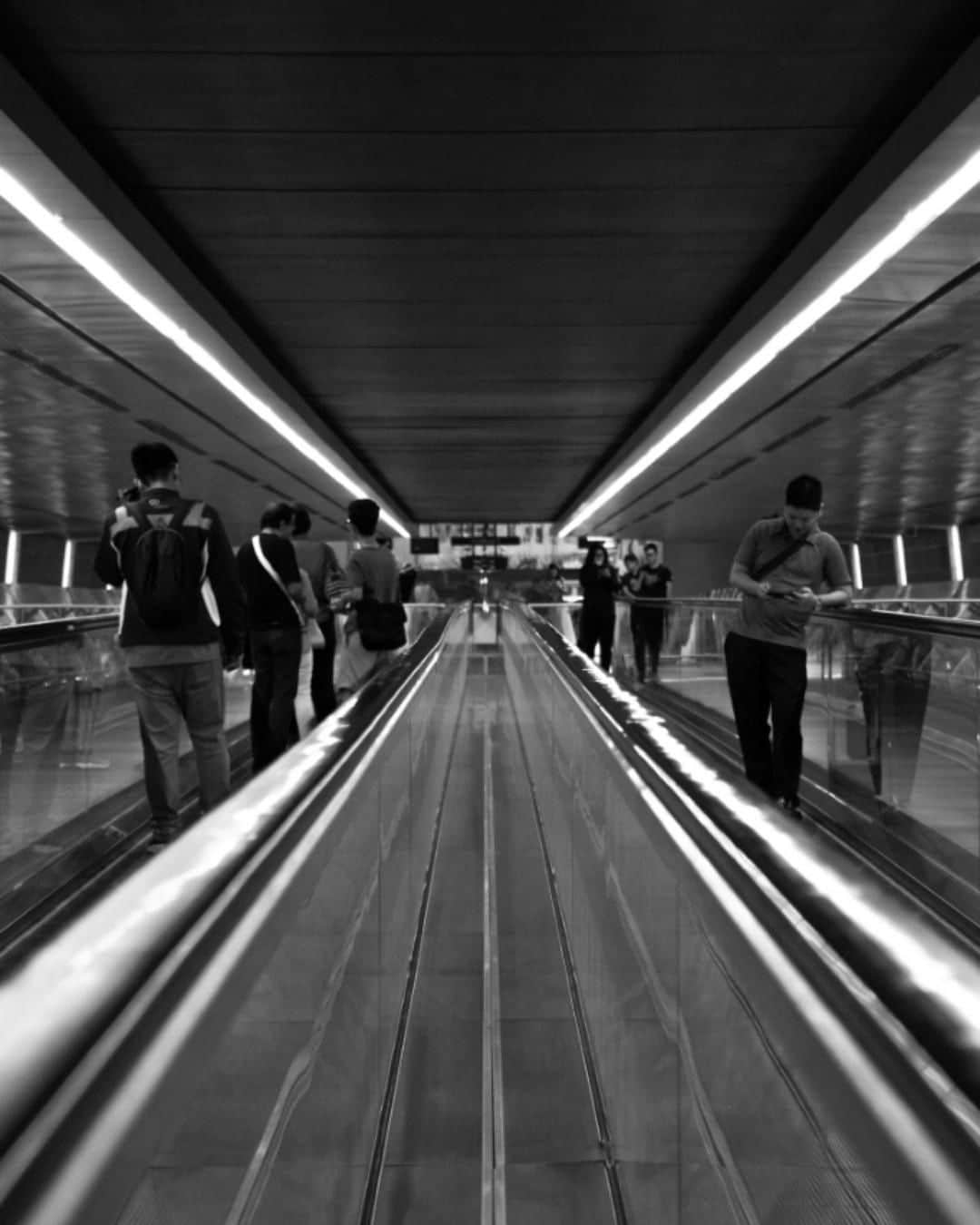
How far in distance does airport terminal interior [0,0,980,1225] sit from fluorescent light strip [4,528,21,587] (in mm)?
25712

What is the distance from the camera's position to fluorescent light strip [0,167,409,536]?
25.6ft

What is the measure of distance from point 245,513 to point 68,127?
1101 inches

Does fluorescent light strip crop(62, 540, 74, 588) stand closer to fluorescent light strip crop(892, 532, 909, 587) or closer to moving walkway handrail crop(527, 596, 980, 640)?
fluorescent light strip crop(892, 532, 909, 587)

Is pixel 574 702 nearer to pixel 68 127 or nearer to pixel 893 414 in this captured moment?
pixel 68 127

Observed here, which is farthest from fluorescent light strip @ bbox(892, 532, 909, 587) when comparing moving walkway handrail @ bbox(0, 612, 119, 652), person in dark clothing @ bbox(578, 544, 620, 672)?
moving walkway handrail @ bbox(0, 612, 119, 652)

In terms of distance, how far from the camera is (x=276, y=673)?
718 cm

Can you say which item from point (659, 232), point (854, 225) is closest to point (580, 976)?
point (854, 225)

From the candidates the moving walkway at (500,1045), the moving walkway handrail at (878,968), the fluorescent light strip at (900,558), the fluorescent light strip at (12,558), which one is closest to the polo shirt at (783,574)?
the moving walkway at (500,1045)

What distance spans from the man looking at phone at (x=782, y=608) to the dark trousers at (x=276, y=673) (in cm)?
235

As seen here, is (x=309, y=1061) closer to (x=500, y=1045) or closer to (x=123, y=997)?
(x=123, y=997)

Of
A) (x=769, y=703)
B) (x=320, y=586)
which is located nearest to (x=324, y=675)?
(x=320, y=586)

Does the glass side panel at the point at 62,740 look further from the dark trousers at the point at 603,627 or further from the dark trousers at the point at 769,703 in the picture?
the dark trousers at the point at 603,627

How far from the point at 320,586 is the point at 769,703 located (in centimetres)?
286

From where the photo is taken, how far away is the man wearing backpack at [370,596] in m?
7.61
